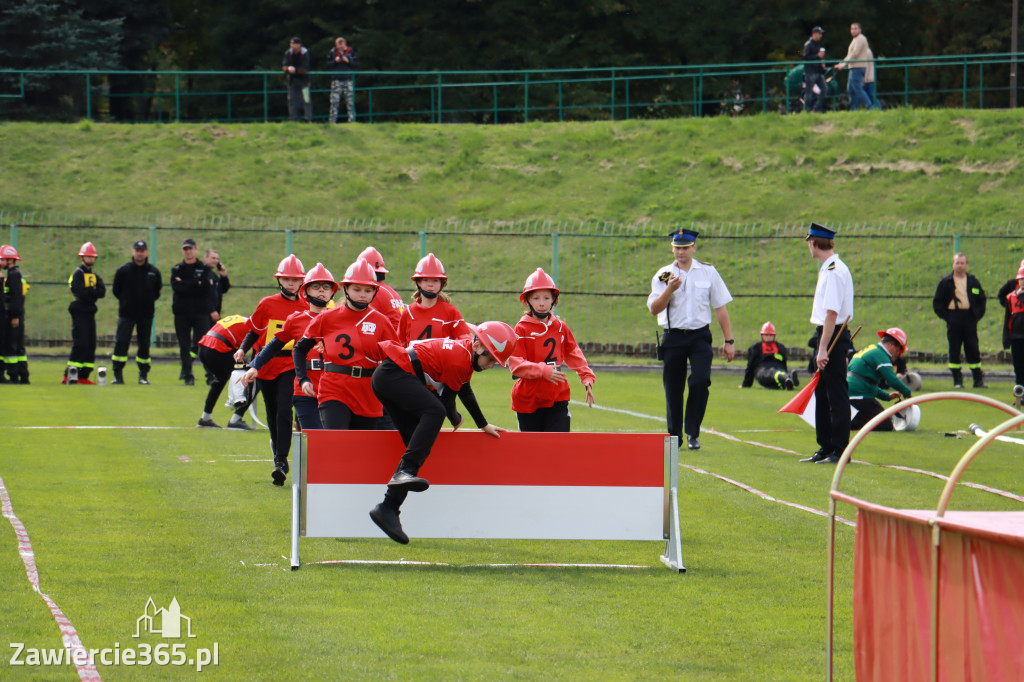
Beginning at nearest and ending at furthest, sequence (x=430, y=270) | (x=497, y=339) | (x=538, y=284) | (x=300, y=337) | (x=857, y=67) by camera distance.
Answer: (x=497, y=339)
(x=538, y=284)
(x=430, y=270)
(x=300, y=337)
(x=857, y=67)

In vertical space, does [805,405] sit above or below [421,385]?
below

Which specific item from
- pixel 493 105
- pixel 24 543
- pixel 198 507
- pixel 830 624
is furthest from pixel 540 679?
pixel 493 105

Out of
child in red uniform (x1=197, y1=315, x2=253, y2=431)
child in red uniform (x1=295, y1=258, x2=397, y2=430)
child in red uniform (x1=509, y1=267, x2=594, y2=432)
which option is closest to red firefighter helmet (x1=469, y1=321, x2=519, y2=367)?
child in red uniform (x1=509, y1=267, x2=594, y2=432)

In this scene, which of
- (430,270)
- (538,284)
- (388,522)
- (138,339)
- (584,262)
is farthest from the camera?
(584,262)

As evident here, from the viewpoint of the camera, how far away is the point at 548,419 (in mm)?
9461

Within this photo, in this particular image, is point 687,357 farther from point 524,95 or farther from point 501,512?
point 524,95

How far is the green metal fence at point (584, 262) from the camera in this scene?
27.0 m

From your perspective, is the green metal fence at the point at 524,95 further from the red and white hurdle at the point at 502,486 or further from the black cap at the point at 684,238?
the red and white hurdle at the point at 502,486

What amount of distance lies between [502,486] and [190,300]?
14.0 meters

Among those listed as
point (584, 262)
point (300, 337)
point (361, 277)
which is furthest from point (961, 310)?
point (361, 277)

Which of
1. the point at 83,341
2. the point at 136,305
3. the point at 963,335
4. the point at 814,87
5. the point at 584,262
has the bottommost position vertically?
the point at 83,341

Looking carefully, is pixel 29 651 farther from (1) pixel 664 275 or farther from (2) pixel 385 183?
(2) pixel 385 183

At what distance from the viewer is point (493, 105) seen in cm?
4384

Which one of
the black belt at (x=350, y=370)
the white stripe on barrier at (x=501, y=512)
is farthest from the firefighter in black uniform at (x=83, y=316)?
the white stripe on barrier at (x=501, y=512)
